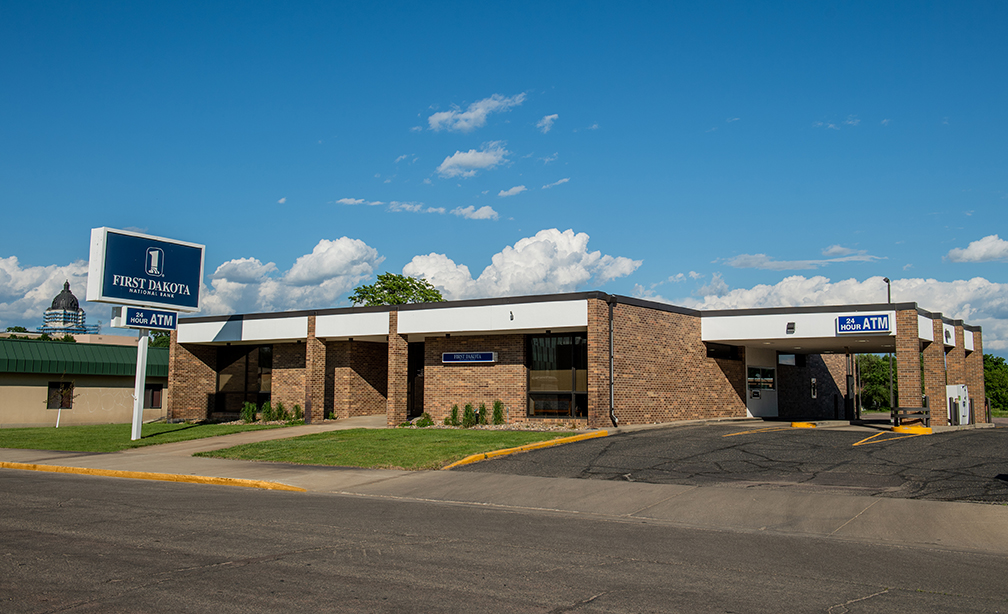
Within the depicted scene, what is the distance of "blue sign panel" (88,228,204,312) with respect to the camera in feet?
85.6

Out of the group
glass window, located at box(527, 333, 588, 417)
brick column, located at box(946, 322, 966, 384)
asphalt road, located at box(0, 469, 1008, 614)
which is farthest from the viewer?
brick column, located at box(946, 322, 966, 384)

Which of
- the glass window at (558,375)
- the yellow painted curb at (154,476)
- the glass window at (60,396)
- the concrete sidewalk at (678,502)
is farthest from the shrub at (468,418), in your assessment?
the glass window at (60,396)

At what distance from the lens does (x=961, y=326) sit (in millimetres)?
30078

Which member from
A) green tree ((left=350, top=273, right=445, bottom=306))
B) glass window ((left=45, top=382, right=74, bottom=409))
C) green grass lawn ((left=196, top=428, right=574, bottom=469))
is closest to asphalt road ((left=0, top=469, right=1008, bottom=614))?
green grass lawn ((left=196, top=428, right=574, bottom=469))

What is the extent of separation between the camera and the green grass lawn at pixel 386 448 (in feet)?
59.2

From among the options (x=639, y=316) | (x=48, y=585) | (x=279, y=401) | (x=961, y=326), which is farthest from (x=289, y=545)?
(x=961, y=326)

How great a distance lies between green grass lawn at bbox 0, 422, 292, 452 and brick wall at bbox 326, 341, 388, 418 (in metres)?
2.66

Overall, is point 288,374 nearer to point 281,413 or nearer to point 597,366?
point 281,413

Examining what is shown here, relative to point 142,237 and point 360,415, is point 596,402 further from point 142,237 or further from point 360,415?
point 142,237

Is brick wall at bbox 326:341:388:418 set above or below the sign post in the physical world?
below

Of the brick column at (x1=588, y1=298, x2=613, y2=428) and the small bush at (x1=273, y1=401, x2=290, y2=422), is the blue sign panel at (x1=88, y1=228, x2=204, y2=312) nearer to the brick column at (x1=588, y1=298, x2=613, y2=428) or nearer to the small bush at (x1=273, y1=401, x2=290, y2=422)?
the small bush at (x1=273, y1=401, x2=290, y2=422)

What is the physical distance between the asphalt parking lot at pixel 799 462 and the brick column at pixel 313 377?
1380cm

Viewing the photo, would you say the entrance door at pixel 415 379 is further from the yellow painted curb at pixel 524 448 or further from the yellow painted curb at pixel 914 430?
the yellow painted curb at pixel 914 430

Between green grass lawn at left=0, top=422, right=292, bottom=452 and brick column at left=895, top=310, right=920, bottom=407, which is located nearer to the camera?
green grass lawn at left=0, top=422, right=292, bottom=452
